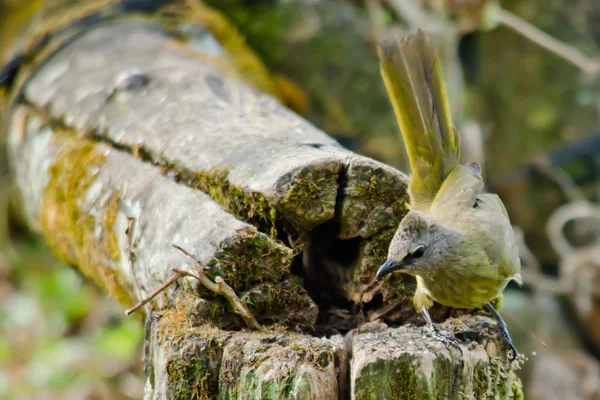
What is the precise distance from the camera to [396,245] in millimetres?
2049

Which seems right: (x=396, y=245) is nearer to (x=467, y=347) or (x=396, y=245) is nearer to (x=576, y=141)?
(x=467, y=347)

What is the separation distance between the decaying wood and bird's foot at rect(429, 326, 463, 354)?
0.03 metres

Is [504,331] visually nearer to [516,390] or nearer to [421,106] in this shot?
[516,390]

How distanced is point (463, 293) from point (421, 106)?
2.56ft

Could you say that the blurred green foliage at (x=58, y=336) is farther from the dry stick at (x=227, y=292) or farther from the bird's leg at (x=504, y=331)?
the bird's leg at (x=504, y=331)

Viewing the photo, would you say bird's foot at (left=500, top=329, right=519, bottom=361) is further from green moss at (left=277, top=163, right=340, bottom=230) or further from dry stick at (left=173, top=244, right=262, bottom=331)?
dry stick at (left=173, top=244, right=262, bottom=331)

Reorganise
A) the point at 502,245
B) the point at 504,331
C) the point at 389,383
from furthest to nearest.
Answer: the point at 502,245 → the point at 504,331 → the point at 389,383

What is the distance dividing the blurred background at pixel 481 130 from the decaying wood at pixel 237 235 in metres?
1.65

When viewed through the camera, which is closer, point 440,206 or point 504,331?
point 504,331

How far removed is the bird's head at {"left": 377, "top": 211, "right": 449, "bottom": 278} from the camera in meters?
2.06

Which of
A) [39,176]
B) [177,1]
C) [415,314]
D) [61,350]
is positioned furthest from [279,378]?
[61,350]

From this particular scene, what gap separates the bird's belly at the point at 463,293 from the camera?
2.16 metres

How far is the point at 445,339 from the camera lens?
1842 mm

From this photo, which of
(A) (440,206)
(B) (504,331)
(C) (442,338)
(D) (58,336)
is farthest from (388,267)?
(D) (58,336)
